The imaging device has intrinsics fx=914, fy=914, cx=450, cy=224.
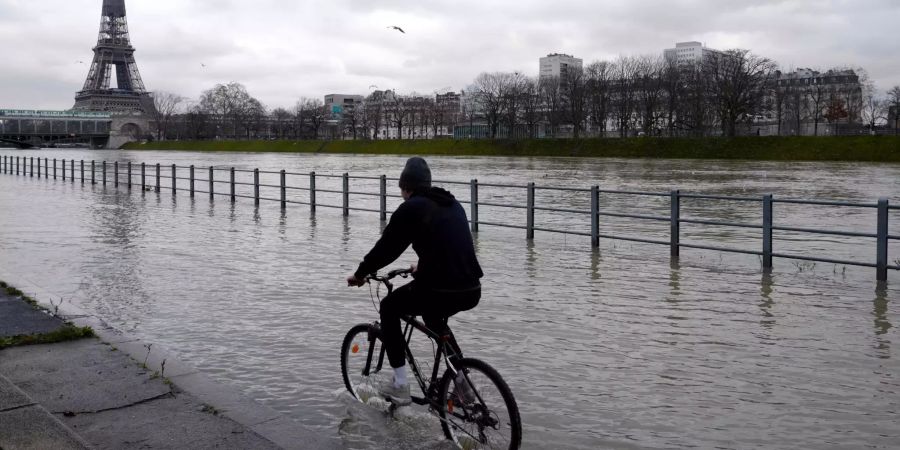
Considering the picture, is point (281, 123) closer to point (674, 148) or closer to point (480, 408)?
point (674, 148)

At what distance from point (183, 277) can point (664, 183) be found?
31.4m

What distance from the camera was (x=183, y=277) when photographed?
39.5 ft

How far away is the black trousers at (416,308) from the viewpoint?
516 centimetres

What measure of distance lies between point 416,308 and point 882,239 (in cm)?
834

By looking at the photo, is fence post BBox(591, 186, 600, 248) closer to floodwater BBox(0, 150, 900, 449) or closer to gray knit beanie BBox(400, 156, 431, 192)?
floodwater BBox(0, 150, 900, 449)

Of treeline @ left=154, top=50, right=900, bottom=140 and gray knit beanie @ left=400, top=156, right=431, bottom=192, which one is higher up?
treeline @ left=154, top=50, right=900, bottom=140

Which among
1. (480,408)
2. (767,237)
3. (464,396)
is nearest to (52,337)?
(464,396)

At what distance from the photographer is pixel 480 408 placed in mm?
5023

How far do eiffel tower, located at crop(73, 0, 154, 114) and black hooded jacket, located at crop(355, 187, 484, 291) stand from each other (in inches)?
7527

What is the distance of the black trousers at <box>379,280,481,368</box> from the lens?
516 cm

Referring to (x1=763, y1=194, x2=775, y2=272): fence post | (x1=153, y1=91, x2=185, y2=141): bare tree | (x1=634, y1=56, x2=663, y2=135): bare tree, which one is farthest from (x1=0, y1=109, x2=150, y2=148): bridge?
(x1=763, y1=194, x2=775, y2=272): fence post

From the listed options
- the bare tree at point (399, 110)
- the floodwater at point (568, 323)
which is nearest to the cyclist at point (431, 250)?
the floodwater at point (568, 323)

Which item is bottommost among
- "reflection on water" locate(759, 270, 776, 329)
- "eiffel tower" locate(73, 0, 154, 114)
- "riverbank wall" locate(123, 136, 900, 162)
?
"reflection on water" locate(759, 270, 776, 329)

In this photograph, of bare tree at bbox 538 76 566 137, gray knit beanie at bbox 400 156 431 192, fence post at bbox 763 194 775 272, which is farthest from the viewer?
bare tree at bbox 538 76 566 137
